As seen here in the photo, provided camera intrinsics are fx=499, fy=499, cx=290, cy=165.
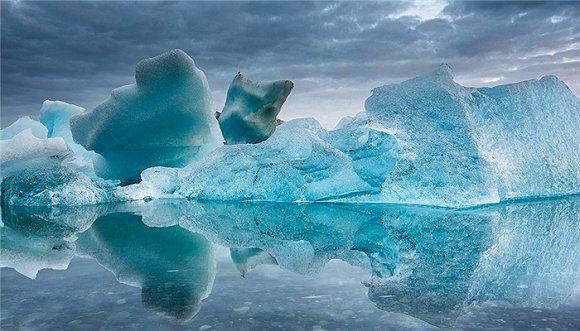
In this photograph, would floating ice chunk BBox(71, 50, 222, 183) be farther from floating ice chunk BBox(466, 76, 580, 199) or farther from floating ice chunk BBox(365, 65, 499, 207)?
floating ice chunk BBox(466, 76, 580, 199)

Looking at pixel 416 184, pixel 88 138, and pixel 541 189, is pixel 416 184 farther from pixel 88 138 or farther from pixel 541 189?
pixel 88 138

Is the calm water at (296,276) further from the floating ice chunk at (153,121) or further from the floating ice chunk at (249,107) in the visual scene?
A: the floating ice chunk at (249,107)

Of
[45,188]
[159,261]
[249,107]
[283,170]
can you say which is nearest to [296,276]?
[159,261]

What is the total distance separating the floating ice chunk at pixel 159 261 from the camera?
2.13m

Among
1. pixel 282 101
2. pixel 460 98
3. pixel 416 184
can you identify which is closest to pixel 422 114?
pixel 460 98

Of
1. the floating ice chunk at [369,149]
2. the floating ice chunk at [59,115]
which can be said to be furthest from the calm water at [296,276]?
the floating ice chunk at [59,115]

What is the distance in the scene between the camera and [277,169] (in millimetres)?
8031

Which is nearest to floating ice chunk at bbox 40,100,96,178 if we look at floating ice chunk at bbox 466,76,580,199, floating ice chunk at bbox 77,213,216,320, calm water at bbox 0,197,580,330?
calm water at bbox 0,197,580,330

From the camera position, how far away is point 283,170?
802cm

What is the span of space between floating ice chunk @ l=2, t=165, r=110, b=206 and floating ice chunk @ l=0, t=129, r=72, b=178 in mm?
91

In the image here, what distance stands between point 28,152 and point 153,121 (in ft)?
6.82

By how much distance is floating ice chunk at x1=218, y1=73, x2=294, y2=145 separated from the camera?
9.17m

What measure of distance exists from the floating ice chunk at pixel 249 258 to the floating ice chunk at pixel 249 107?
19.5 ft

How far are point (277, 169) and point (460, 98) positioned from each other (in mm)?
2967
